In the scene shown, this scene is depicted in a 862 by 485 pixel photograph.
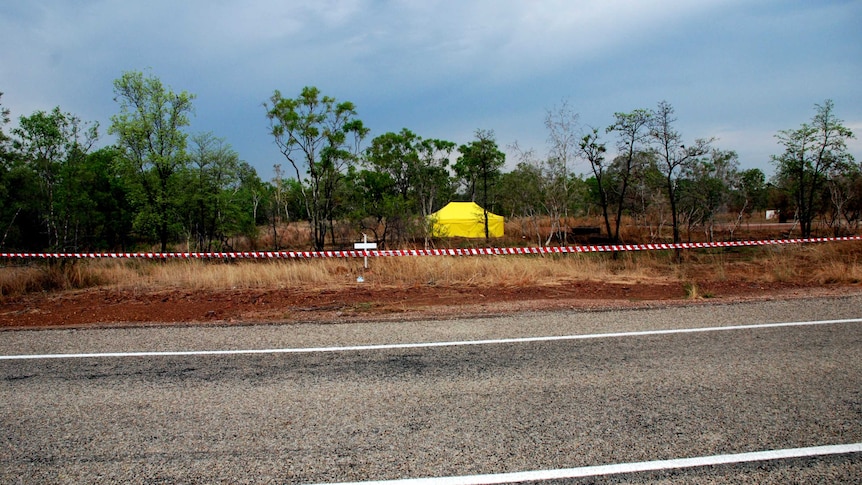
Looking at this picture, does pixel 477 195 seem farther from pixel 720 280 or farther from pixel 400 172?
pixel 720 280

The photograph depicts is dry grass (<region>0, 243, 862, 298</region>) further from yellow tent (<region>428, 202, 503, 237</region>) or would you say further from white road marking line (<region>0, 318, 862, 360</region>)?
yellow tent (<region>428, 202, 503, 237</region>)

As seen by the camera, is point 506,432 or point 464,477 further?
point 506,432

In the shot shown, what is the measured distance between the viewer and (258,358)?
6.30m

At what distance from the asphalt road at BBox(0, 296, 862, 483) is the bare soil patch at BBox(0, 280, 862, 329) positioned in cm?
208

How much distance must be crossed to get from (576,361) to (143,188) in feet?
79.0

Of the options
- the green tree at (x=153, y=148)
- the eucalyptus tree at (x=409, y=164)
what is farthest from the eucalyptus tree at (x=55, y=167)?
the eucalyptus tree at (x=409, y=164)

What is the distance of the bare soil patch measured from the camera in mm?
9391

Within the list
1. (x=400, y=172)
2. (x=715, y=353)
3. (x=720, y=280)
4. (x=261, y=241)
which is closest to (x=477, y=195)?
(x=400, y=172)

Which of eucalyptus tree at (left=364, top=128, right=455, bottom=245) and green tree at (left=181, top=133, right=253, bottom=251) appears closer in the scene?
green tree at (left=181, top=133, right=253, bottom=251)

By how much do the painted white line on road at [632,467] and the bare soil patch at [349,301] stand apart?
5.49 meters

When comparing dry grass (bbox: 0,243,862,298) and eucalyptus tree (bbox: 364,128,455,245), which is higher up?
eucalyptus tree (bbox: 364,128,455,245)

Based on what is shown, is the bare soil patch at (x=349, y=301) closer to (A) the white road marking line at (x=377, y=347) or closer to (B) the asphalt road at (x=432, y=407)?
(A) the white road marking line at (x=377, y=347)

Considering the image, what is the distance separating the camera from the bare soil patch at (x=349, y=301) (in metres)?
9.39

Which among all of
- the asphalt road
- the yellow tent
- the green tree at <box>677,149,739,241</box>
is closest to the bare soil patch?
the asphalt road
